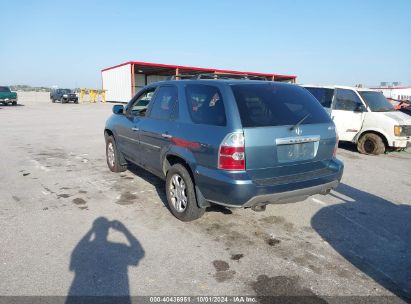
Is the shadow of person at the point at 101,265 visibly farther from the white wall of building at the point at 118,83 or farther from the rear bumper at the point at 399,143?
the white wall of building at the point at 118,83

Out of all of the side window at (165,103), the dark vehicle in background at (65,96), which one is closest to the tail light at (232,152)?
the side window at (165,103)

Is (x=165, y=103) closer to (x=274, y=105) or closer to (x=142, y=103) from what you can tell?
(x=142, y=103)

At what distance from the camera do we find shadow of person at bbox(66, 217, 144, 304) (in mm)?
2844

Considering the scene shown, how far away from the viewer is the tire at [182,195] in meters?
4.11

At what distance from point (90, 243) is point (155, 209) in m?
1.19

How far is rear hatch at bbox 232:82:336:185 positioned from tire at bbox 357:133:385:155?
5.48 m

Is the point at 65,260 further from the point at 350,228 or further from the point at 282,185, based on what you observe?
the point at 350,228

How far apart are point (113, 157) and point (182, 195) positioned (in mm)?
2789

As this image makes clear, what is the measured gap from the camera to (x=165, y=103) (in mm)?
4719

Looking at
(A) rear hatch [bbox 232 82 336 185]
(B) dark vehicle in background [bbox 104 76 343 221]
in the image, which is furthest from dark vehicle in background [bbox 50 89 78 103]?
(A) rear hatch [bbox 232 82 336 185]

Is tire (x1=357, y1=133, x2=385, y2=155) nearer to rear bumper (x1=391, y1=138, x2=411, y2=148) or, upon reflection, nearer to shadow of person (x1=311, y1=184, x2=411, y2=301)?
rear bumper (x1=391, y1=138, x2=411, y2=148)

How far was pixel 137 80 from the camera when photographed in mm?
43188

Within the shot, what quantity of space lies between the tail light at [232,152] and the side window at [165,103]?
1.21m

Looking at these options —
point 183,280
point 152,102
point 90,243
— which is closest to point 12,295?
point 90,243
